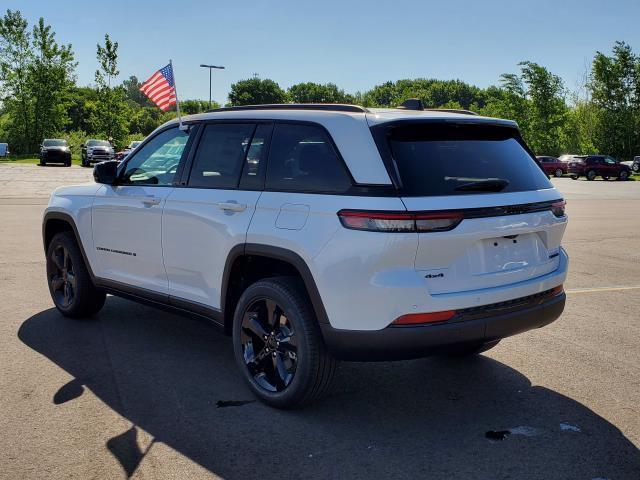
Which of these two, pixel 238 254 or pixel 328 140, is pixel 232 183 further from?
pixel 328 140

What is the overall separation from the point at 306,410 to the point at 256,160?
1.59 metres

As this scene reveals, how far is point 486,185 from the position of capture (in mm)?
3770

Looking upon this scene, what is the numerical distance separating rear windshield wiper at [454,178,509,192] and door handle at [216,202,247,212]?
52.7 inches

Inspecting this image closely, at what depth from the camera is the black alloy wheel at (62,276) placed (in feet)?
19.8

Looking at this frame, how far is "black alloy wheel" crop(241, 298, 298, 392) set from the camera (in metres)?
4.00

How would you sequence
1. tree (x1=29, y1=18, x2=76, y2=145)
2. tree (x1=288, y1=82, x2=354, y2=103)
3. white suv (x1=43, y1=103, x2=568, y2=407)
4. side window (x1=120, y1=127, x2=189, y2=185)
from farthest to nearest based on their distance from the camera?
tree (x1=288, y1=82, x2=354, y2=103) < tree (x1=29, y1=18, x2=76, y2=145) < side window (x1=120, y1=127, x2=189, y2=185) < white suv (x1=43, y1=103, x2=568, y2=407)

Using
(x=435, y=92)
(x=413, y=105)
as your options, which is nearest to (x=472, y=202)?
(x=413, y=105)

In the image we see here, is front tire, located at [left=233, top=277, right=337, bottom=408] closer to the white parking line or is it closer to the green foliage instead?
the white parking line

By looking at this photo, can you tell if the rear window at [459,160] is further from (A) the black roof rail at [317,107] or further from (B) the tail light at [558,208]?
(A) the black roof rail at [317,107]

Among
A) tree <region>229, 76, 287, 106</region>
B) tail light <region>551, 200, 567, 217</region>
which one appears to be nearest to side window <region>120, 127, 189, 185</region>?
tail light <region>551, 200, 567, 217</region>

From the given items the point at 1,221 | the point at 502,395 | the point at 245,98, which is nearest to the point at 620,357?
the point at 502,395

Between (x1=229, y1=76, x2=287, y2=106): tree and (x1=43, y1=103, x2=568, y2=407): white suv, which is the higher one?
(x1=229, y1=76, x2=287, y2=106): tree

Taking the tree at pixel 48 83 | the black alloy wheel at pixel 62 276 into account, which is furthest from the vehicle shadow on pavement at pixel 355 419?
the tree at pixel 48 83

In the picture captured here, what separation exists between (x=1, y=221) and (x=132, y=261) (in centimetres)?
937
